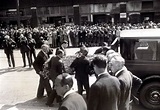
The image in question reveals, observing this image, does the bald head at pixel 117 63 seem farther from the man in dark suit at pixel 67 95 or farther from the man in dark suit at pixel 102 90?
the man in dark suit at pixel 67 95

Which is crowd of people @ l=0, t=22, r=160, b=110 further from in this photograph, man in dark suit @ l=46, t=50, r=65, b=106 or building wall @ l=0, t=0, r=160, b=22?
building wall @ l=0, t=0, r=160, b=22

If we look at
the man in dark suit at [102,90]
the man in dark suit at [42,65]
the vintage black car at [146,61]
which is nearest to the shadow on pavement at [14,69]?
Result: the man in dark suit at [42,65]

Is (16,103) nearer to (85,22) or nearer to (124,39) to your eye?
(124,39)

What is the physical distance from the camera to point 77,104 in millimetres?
3533

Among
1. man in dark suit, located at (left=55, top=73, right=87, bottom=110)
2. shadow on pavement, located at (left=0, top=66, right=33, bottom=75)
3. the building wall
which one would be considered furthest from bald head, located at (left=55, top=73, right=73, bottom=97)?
the building wall

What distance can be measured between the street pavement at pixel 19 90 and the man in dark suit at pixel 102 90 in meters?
4.08

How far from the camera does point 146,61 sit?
7844mm

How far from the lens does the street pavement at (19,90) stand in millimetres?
8328

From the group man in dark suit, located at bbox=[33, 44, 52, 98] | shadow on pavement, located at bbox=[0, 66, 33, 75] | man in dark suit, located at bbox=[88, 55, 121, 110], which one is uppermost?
man in dark suit, located at bbox=[88, 55, 121, 110]

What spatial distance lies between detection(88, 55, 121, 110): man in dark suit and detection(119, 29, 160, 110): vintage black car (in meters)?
3.90

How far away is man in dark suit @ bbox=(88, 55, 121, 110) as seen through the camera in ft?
12.9

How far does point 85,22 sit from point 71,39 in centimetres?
914

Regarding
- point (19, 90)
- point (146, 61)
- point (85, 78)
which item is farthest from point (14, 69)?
point (146, 61)

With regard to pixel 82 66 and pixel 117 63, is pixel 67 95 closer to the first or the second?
pixel 117 63
